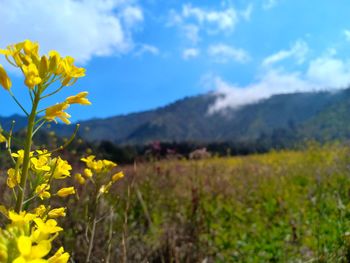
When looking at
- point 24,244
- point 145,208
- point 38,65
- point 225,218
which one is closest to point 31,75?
point 38,65

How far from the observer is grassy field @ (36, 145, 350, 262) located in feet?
10.3

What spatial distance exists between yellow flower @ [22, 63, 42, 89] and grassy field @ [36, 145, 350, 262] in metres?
0.96

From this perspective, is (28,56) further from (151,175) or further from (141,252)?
(151,175)

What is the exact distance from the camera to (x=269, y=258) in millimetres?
3711

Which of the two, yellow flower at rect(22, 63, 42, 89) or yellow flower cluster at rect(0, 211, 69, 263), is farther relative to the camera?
yellow flower at rect(22, 63, 42, 89)

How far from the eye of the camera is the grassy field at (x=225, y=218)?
313 centimetres

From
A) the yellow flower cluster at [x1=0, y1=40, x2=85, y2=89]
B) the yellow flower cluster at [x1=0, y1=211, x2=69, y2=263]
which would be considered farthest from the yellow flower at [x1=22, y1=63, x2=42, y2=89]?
the yellow flower cluster at [x1=0, y1=211, x2=69, y2=263]

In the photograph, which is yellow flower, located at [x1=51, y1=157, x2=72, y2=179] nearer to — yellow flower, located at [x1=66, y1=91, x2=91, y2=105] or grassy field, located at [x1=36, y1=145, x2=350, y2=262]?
yellow flower, located at [x1=66, y1=91, x2=91, y2=105]

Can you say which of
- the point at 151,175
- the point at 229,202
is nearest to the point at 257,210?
the point at 229,202

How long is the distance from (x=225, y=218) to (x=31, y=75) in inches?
177

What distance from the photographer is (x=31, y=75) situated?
112cm

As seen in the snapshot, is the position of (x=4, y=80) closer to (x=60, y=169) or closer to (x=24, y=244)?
(x=60, y=169)

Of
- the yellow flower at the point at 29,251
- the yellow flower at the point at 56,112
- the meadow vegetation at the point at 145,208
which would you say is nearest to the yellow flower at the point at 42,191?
the meadow vegetation at the point at 145,208

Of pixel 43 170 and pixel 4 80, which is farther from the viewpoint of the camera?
pixel 43 170
